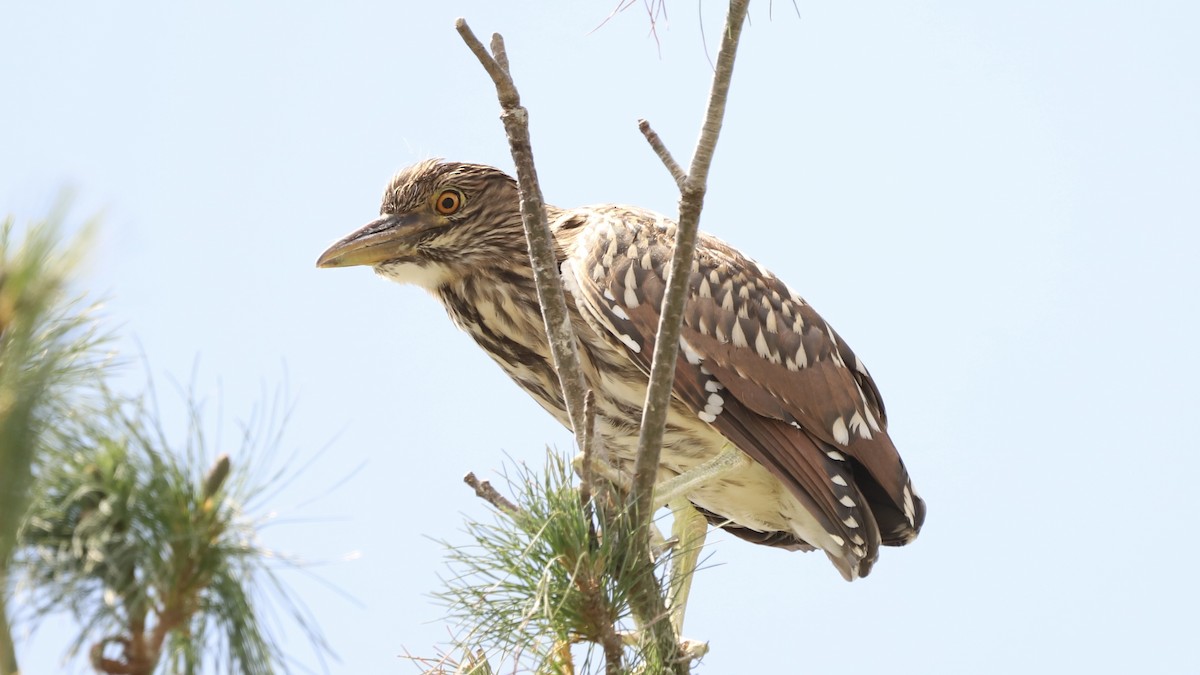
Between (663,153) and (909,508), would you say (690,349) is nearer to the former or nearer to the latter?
(909,508)

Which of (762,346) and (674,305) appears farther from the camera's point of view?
(762,346)

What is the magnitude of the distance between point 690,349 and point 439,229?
961mm

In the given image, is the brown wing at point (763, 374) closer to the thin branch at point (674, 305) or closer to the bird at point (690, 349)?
the bird at point (690, 349)

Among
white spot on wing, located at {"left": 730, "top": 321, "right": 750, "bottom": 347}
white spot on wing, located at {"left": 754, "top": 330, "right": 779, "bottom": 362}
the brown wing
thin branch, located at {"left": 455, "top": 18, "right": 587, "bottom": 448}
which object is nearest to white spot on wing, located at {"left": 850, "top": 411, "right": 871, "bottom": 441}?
the brown wing

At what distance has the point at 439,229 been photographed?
434 centimetres

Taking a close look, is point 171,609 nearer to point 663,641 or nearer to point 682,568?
point 663,641

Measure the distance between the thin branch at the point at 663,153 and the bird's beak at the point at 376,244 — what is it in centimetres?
191

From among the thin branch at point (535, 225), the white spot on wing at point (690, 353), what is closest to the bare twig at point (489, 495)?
the thin branch at point (535, 225)

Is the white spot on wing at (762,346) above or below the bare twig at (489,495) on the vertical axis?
above

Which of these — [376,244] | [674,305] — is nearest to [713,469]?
[376,244]

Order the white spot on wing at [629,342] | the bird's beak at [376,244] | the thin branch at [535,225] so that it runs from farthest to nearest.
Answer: the bird's beak at [376,244], the white spot on wing at [629,342], the thin branch at [535,225]

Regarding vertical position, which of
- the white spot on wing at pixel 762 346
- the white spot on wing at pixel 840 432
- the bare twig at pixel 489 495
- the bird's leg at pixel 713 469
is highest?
the white spot on wing at pixel 762 346

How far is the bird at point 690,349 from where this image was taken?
13.3 ft

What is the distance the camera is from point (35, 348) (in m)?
1.77
